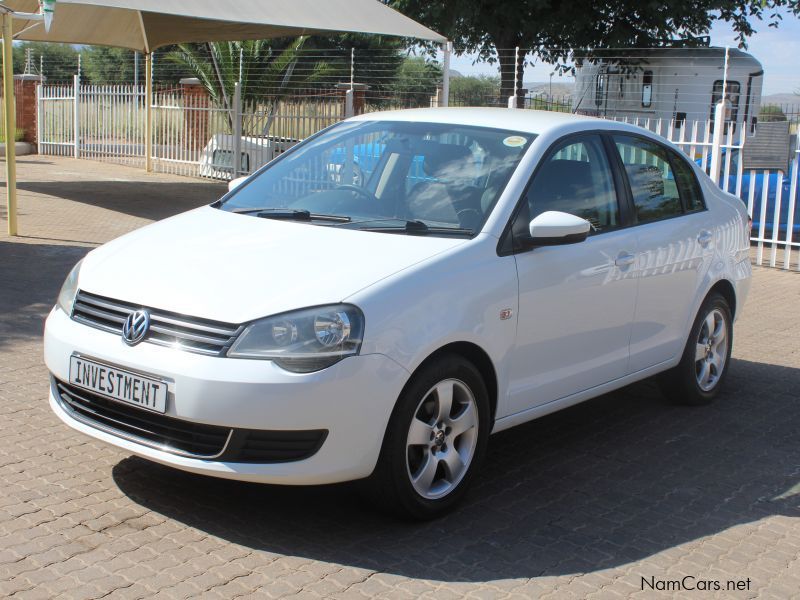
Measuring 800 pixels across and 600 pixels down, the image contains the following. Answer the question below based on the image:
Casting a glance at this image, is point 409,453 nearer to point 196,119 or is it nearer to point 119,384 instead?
point 119,384

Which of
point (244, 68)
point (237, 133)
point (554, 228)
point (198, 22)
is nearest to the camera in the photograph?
point (554, 228)

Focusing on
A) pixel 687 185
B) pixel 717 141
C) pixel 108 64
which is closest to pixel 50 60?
pixel 108 64

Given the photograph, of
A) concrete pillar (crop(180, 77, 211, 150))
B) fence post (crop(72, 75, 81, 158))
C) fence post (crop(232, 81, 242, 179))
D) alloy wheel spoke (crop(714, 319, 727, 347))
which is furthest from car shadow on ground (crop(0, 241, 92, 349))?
fence post (crop(72, 75, 81, 158))

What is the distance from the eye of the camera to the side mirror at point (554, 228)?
4570mm

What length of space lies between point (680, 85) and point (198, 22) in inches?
431

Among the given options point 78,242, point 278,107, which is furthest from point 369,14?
point 78,242

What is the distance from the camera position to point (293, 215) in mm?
4934

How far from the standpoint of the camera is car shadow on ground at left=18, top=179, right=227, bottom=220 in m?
16.0

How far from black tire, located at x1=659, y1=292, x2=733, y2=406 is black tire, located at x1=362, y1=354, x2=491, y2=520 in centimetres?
227

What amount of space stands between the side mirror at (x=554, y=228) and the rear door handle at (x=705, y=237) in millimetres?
1593

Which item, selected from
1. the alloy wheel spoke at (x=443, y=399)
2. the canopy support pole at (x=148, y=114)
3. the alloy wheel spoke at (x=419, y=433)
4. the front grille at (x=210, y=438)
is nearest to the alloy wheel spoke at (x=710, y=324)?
the alloy wheel spoke at (x=443, y=399)

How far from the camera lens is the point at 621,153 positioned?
5629 millimetres

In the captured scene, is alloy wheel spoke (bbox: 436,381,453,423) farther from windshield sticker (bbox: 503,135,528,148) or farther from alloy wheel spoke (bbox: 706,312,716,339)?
alloy wheel spoke (bbox: 706,312,716,339)

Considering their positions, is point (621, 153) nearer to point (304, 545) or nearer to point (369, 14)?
point (304, 545)
